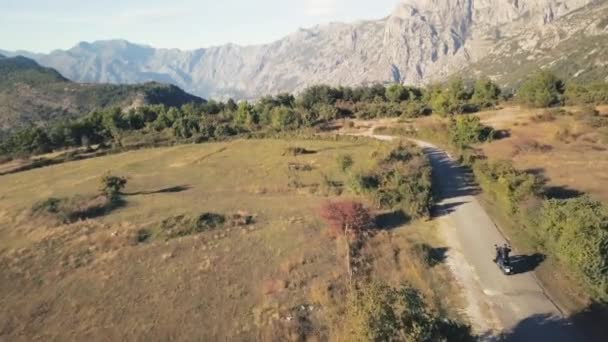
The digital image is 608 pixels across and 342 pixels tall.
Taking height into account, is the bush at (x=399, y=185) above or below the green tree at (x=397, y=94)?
below

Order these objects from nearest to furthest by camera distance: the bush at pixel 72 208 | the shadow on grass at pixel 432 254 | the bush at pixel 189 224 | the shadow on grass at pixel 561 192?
the shadow on grass at pixel 432 254, the bush at pixel 189 224, the shadow on grass at pixel 561 192, the bush at pixel 72 208

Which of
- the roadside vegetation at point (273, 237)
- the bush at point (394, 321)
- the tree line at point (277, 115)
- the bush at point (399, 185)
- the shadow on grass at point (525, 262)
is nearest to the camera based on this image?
the bush at point (394, 321)

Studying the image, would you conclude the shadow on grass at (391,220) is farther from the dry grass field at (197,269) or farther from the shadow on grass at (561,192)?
the shadow on grass at (561,192)

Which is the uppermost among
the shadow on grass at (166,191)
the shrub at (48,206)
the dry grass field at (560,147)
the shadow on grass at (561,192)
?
the dry grass field at (560,147)

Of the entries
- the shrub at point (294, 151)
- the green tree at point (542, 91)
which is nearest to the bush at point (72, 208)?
the shrub at point (294, 151)

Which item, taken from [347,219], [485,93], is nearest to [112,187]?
[347,219]

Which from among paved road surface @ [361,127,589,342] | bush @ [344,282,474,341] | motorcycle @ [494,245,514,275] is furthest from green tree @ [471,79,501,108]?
bush @ [344,282,474,341]

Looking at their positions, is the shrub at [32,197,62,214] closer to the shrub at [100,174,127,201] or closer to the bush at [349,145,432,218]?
the shrub at [100,174,127,201]
